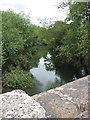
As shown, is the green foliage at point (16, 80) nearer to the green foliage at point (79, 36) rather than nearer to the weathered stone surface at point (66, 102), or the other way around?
the green foliage at point (79, 36)

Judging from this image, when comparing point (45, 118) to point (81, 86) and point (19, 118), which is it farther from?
point (81, 86)

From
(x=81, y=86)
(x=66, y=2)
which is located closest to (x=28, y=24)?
(x=66, y=2)

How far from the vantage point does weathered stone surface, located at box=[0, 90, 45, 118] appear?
0.98 metres

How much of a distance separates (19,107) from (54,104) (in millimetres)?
311

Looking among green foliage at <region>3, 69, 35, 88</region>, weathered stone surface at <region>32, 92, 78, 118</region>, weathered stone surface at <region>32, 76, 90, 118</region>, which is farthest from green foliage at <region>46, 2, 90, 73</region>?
weathered stone surface at <region>32, 92, 78, 118</region>

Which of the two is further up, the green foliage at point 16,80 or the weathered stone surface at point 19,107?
the green foliage at point 16,80

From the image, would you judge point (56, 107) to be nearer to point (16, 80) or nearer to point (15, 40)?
point (16, 80)

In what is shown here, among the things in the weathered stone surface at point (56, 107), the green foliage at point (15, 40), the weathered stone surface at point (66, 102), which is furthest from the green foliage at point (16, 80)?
the weathered stone surface at point (56, 107)

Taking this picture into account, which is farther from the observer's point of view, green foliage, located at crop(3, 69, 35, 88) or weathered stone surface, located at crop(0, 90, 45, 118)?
green foliage, located at crop(3, 69, 35, 88)

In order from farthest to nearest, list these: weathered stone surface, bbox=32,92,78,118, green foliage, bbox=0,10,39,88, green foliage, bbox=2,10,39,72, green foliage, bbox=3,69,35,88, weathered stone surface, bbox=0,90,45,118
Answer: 1. green foliage, bbox=2,10,39,72
2. green foliage, bbox=0,10,39,88
3. green foliage, bbox=3,69,35,88
4. weathered stone surface, bbox=32,92,78,118
5. weathered stone surface, bbox=0,90,45,118

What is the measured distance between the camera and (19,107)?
1057 millimetres

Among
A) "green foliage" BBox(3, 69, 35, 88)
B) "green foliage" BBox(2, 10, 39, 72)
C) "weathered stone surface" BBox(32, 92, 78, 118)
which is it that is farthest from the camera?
"green foliage" BBox(2, 10, 39, 72)

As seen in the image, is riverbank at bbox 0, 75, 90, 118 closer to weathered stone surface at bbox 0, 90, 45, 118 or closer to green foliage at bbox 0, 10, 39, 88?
weathered stone surface at bbox 0, 90, 45, 118

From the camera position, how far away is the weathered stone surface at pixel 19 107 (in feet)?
3.22
